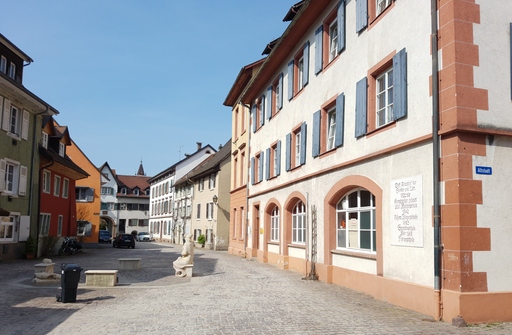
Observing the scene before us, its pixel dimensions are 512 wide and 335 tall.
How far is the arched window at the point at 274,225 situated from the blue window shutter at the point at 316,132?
21.3 feet

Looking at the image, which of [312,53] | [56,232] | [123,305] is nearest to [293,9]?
[312,53]

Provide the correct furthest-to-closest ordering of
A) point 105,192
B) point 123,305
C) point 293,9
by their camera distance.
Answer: point 105,192, point 293,9, point 123,305

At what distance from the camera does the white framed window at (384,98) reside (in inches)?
475

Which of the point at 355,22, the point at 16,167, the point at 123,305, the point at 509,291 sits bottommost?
the point at 123,305

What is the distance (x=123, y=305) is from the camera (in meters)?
10.9

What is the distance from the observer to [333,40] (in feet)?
53.5

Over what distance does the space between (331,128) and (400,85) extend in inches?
203

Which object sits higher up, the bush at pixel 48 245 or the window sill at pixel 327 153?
the window sill at pixel 327 153

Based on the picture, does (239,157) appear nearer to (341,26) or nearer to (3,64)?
(3,64)

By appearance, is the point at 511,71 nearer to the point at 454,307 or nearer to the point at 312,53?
the point at 454,307

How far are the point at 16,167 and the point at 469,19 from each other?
22204 millimetres

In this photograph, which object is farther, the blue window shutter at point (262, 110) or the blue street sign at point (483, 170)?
the blue window shutter at point (262, 110)

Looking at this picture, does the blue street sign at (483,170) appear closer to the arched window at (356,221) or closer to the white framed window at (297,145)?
the arched window at (356,221)

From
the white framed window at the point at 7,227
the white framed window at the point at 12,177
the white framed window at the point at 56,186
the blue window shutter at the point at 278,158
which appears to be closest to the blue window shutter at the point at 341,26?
the blue window shutter at the point at 278,158
